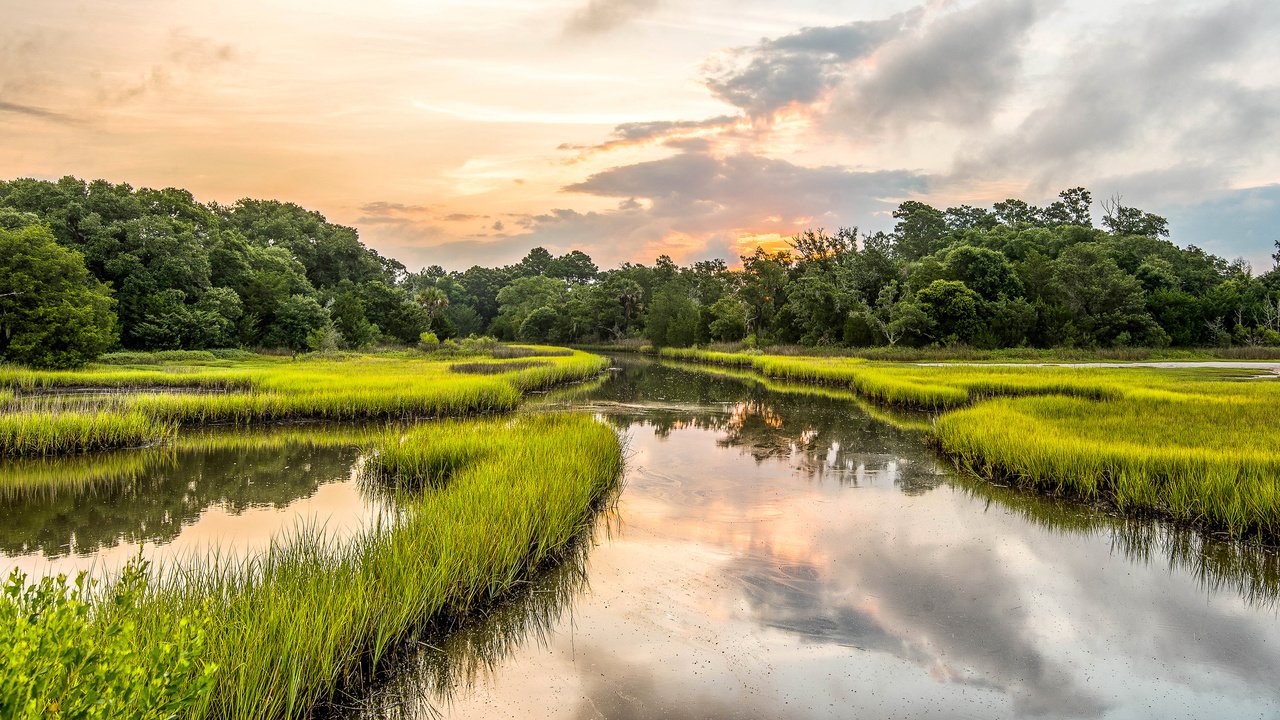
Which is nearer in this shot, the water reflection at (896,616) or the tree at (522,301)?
the water reflection at (896,616)

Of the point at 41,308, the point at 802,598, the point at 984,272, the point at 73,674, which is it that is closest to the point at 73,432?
the point at 73,674

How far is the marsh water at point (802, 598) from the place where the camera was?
442 cm

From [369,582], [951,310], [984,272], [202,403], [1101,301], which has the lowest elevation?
[202,403]

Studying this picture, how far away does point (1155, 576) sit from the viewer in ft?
21.6

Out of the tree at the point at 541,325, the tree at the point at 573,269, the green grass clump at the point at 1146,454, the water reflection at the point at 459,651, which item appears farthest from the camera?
the tree at the point at 573,269

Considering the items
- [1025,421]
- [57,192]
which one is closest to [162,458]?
[1025,421]

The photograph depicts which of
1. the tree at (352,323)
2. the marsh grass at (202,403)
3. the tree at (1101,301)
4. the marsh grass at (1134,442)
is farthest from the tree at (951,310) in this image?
the tree at (352,323)

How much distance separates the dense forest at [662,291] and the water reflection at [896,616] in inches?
1053

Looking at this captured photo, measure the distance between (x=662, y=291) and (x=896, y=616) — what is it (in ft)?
196

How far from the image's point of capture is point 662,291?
64.8m

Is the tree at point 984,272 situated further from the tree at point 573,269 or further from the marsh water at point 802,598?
the tree at point 573,269

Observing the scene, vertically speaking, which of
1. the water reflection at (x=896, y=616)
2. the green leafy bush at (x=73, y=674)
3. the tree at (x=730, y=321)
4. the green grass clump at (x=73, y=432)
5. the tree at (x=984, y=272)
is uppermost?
the tree at (x=984, y=272)

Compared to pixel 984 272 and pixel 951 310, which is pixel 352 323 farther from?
pixel 984 272

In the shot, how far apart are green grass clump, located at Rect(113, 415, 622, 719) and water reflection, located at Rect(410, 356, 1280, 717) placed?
2.44 ft
